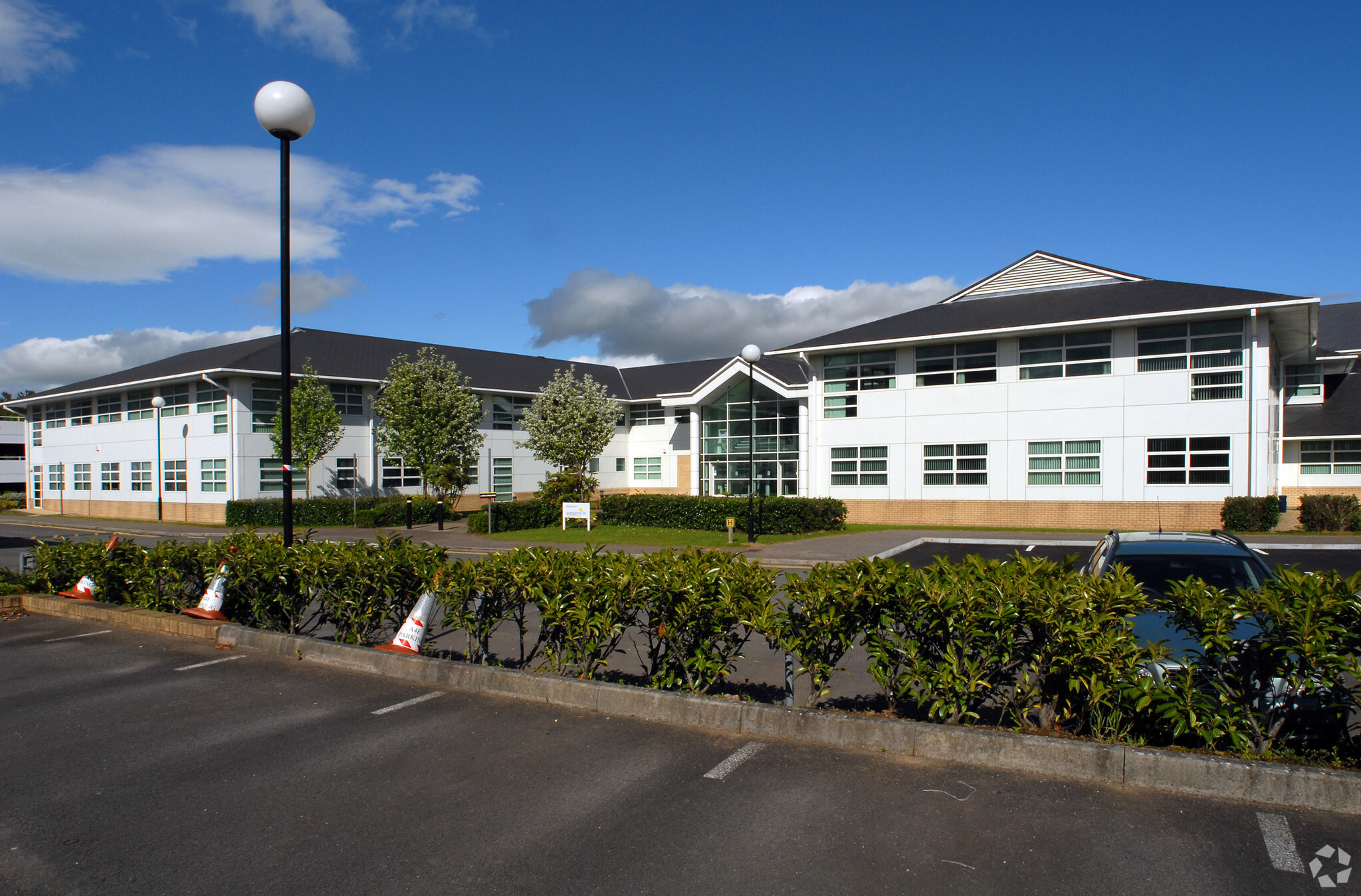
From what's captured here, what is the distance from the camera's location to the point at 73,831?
13.7 ft

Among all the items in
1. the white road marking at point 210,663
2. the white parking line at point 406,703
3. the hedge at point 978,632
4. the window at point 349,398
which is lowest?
the white road marking at point 210,663

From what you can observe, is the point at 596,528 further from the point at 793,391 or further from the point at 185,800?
the point at 185,800

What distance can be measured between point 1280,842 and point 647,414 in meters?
42.3

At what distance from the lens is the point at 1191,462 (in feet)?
80.2

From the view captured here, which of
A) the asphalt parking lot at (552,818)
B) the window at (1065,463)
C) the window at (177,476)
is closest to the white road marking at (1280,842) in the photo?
the asphalt parking lot at (552,818)

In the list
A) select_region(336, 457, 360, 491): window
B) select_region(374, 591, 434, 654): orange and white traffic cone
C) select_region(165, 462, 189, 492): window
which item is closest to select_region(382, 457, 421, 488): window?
select_region(336, 457, 360, 491): window

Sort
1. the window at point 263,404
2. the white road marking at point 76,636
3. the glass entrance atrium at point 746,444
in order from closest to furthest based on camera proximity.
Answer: the white road marking at point 76,636 < the window at point 263,404 < the glass entrance atrium at point 746,444

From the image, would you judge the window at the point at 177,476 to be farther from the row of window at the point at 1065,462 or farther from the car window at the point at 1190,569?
the car window at the point at 1190,569

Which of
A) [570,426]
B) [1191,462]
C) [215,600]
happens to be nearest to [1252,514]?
[1191,462]

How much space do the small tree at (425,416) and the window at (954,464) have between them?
1875cm

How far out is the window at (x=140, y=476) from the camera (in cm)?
3697

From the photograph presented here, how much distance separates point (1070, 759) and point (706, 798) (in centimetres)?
211

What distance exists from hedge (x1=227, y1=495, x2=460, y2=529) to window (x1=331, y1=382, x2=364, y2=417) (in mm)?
5148

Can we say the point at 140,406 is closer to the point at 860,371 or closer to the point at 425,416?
the point at 425,416
